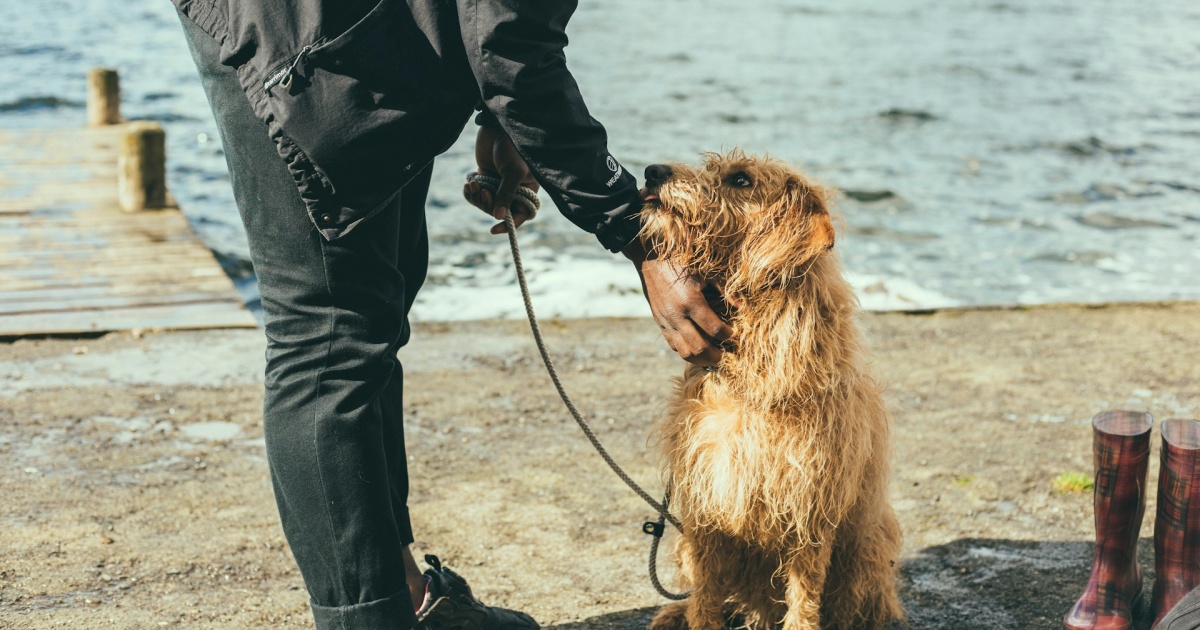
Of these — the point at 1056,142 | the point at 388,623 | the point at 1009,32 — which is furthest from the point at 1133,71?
the point at 388,623

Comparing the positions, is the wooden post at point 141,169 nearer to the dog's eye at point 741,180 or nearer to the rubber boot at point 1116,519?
the dog's eye at point 741,180

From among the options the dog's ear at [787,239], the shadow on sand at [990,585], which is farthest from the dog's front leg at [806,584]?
the dog's ear at [787,239]

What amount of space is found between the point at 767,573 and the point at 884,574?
13.3 inches

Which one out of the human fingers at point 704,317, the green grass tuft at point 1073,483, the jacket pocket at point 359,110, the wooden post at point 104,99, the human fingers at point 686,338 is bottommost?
the wooden post at point 104,99

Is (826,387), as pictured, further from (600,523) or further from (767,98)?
(767,98)

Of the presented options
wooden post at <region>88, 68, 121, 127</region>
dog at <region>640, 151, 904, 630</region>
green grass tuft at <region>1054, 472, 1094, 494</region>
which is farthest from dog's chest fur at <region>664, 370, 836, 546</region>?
wooden post at <region>88, 68, 121, 127</region>

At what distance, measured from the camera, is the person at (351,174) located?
215cm

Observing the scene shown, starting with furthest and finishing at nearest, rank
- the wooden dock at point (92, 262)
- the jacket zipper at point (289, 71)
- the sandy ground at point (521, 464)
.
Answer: the wooden dock at point (92, 262) → the sandy ground at point (521, 464) → the jacket zipper at point (289, 71)

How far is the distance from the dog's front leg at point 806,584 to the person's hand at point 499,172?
3.99 ft

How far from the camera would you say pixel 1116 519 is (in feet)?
9.78

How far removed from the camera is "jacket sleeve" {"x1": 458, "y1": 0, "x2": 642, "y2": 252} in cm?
213

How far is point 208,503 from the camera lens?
3875mm

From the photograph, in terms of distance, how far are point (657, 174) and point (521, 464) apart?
1819 millimetres

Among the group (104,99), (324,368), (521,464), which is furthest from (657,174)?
(104,99)
